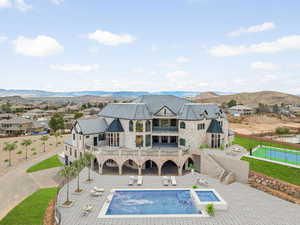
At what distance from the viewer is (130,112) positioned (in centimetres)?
4062

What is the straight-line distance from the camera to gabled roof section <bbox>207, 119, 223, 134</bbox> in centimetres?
3973

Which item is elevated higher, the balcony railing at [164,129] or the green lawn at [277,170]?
the balcony railing at [164,129]

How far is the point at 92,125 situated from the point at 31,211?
18.9m

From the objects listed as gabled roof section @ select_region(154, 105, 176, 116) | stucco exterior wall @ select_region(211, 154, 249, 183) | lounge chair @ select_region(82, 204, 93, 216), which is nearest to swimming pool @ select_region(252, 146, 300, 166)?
stucco exterior wall @ select_region(211, 154, 249, 183)

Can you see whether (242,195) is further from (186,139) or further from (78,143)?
(78,143)

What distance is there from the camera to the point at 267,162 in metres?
31.7

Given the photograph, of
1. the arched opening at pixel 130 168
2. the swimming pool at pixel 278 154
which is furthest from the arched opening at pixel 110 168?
the swimming pool at pixel 278 154

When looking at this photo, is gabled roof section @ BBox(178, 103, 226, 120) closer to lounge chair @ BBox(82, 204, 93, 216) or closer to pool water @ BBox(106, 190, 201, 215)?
pool water @ BBox(106, 190, 201, 215)

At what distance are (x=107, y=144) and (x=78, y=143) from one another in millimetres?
5516

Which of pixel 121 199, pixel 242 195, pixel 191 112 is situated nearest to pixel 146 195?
pixel 121 199

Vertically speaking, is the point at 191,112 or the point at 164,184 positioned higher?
the point at 191,112

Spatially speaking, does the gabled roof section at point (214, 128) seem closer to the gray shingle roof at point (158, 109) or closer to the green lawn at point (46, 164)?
the gray shingle roof at point (158, 109)

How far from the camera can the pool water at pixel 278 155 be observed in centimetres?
3362

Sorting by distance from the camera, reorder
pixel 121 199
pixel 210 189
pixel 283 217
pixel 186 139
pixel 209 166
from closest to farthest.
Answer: pixel 283 217 → pixel 121 199 → pixel 210 189 → pixel 209 166 → pixel 186 139
